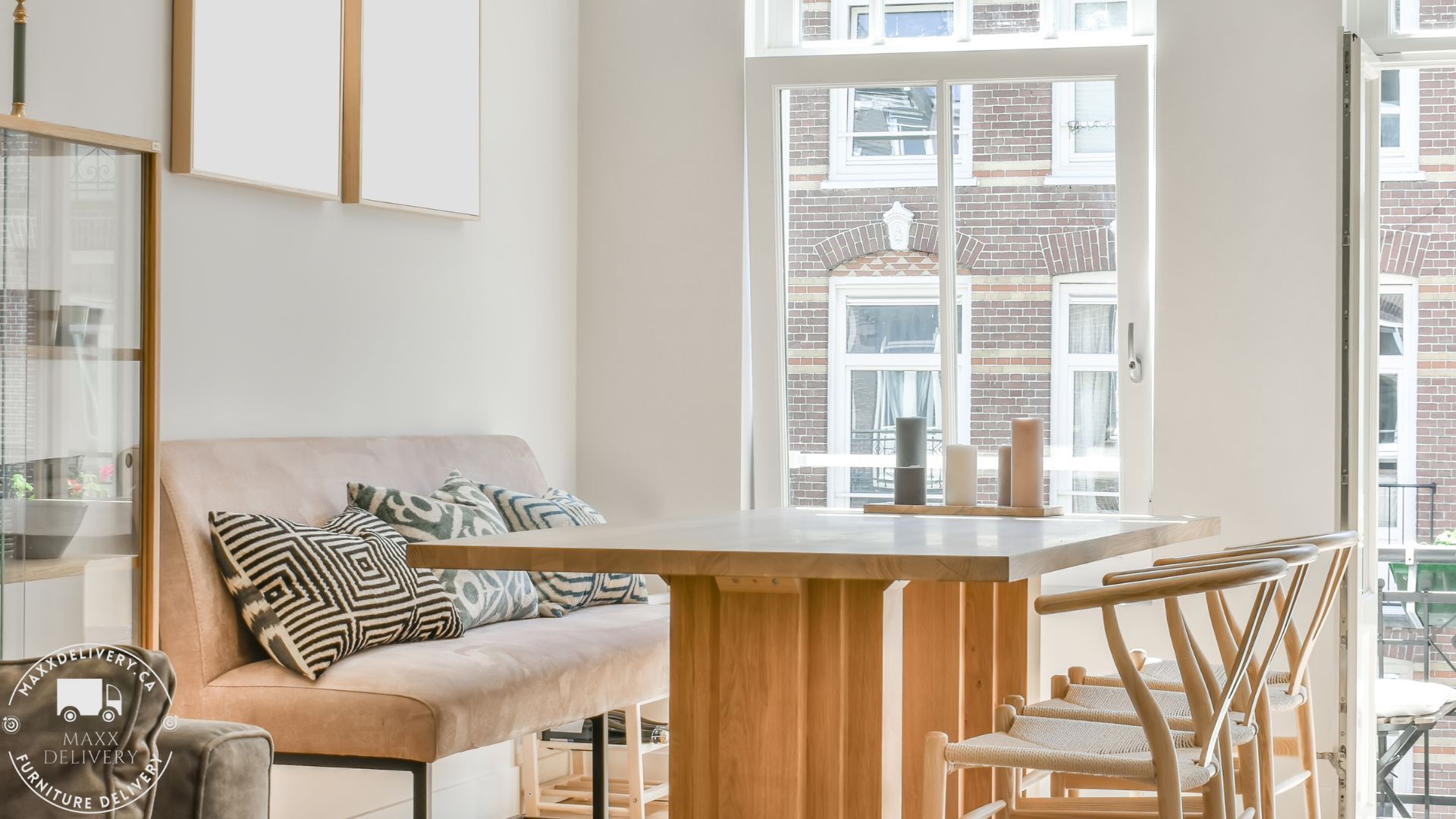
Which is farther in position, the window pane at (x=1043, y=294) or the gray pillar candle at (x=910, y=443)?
the window pane at (x=1043, y=294)

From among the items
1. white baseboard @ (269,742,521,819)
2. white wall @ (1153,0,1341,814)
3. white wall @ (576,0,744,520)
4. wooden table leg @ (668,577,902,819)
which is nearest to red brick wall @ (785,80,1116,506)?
white wall @ (576,0,744,520)

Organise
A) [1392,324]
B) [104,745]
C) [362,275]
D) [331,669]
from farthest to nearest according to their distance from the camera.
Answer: [1392,324] < [362,275] < [331,669] < [104,745]

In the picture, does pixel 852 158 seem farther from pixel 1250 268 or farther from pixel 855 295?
pixel 1250 268

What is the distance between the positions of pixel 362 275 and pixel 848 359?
6.32 feet

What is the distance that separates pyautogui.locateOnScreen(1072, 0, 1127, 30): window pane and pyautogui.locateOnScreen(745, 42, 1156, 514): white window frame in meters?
0.15

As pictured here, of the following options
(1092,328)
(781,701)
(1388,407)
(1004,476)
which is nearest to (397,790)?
(1004,476)

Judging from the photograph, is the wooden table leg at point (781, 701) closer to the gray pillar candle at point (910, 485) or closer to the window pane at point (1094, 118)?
the gray pillar candle at point (910, 485)

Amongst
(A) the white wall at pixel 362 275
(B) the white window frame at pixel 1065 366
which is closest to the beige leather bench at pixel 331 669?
(A) the white wall at pixel 362 275

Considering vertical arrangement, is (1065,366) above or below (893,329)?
below

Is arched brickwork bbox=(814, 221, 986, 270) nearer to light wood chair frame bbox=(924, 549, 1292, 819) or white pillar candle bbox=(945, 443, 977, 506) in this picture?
white pillar candle bbox=(945, 443, 977, 506)

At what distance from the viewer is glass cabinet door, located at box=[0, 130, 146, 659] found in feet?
8.57

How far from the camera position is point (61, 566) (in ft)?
8.87

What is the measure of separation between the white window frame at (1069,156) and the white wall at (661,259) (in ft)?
3.76

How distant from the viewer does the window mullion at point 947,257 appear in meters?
5.31
